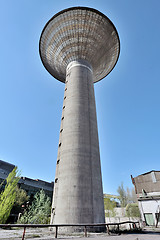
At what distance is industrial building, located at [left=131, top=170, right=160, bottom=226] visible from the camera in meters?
23.7

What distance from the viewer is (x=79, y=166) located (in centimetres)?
1568

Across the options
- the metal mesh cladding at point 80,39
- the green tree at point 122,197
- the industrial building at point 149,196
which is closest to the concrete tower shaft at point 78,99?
the metal mesh cladding at point 80,39

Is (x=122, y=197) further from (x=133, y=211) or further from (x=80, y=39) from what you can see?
(x=80, y=39)

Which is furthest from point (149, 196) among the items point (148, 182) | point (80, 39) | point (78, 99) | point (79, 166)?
point (80, 39)

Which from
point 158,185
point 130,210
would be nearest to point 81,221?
point 158,185

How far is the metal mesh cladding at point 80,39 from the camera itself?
82.8ft

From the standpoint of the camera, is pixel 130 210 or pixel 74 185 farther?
pixel 130 210

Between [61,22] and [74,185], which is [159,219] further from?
[61,22]

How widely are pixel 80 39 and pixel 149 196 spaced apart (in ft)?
102

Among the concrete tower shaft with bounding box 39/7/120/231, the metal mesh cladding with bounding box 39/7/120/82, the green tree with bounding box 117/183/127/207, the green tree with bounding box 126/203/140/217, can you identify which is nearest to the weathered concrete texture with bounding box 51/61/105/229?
the concrete tower shaft with bounding box 39/7/120/231

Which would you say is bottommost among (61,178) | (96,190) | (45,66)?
(96,190)

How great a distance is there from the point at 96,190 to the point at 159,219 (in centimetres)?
1560

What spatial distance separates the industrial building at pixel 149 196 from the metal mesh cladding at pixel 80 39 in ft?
81.7

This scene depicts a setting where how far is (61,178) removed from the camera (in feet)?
51.8
